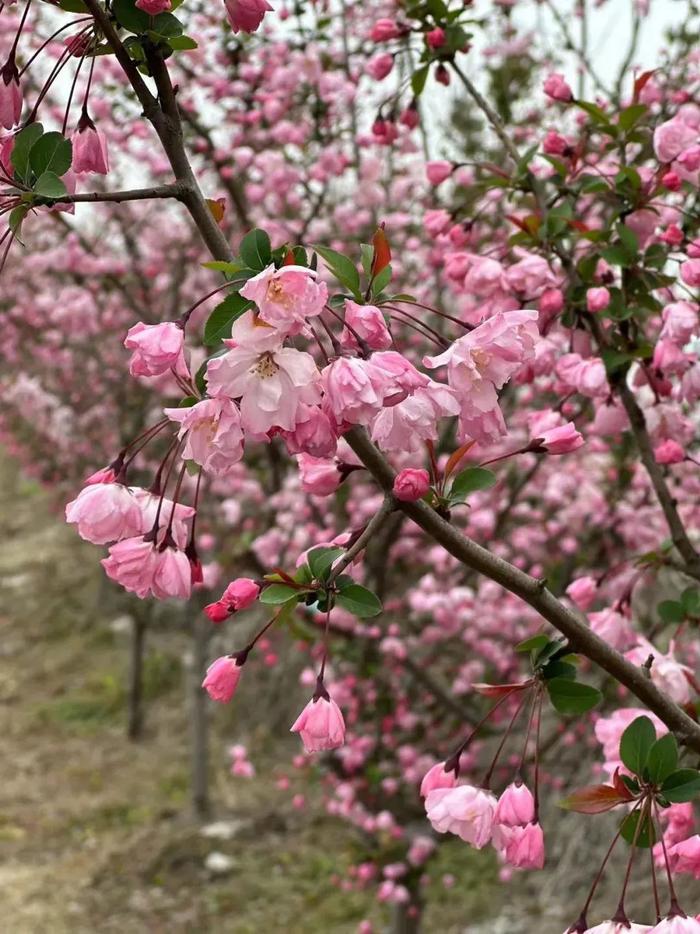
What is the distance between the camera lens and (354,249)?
Answer: 5117mm

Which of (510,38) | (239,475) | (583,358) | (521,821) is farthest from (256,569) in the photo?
(510,38)

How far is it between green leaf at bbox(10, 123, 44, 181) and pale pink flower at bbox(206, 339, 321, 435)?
30cm

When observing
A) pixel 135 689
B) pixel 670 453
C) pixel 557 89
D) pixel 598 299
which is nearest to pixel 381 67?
pixel 557 89

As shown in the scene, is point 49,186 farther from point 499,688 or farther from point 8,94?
point 499,688

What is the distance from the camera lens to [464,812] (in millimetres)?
1119

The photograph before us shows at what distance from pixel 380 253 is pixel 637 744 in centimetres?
63

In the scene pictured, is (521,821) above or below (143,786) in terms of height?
below

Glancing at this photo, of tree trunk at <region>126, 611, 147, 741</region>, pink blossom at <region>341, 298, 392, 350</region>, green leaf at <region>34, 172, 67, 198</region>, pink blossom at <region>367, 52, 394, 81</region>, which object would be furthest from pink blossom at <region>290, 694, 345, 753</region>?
tree trunk at <region>126, 611, 147, 741</region>

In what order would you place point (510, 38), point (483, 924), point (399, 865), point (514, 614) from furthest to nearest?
point (510, 38)
point (483, 924)
point (514, 614)
point (399, 865)

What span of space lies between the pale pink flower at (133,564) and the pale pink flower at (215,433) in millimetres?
140

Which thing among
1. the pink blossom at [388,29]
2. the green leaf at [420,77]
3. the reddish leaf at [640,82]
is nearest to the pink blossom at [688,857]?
the reddish leaf at [640,82]

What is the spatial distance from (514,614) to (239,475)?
184 cm

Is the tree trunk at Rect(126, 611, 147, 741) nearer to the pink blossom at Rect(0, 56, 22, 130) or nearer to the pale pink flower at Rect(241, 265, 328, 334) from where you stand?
the pink blossom at Rect(0, 56, 22, 130)

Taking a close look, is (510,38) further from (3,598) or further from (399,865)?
(3,598)
